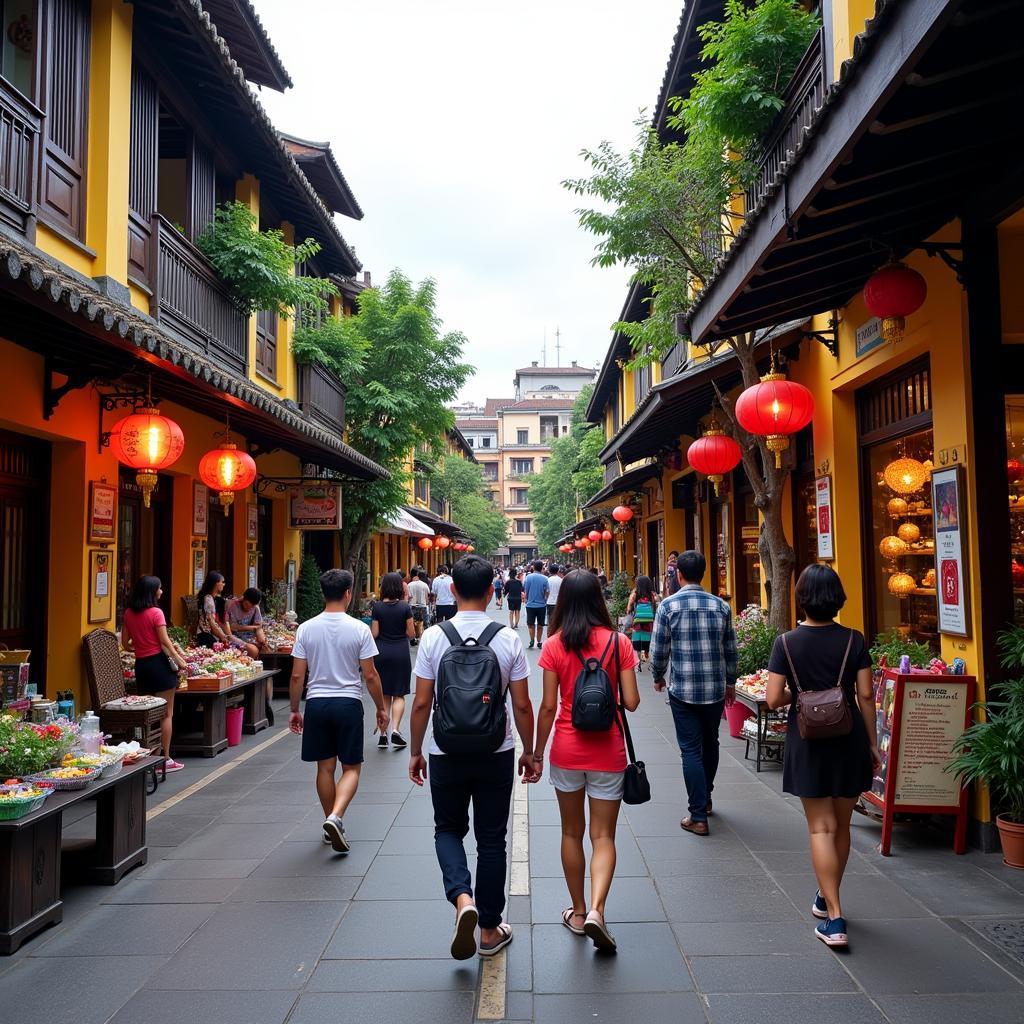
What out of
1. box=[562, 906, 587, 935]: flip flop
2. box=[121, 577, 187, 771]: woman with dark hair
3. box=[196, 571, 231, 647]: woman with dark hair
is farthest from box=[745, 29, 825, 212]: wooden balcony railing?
box=[196, 571, 231, 647]: woman with dark hair

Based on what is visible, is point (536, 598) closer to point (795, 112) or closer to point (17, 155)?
point (795, 112)

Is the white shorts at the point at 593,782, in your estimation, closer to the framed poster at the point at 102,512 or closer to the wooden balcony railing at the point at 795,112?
the wooden balcony railing at the point at 795,112

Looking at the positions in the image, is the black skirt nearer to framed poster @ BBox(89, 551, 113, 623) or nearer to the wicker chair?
the wicker chair

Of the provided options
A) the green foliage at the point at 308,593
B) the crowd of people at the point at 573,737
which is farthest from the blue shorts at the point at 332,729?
the green foliage at the point at 308,593

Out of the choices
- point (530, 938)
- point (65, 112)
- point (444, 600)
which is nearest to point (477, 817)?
point (530, 938)

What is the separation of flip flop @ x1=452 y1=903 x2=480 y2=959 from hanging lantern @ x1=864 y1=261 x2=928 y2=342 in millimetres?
4791

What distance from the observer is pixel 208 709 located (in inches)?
360

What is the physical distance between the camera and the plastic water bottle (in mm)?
5551

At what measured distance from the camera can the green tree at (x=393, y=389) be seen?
19.2 meters

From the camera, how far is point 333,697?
234 inches

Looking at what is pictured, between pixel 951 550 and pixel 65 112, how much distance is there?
886 centimetres

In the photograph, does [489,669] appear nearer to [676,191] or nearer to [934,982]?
[934,982]

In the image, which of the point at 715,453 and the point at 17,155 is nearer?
the point at 17,155

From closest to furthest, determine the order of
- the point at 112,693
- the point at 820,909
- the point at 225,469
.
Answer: the point at 820,909 → the point at 112,693 → the point at 225,469
